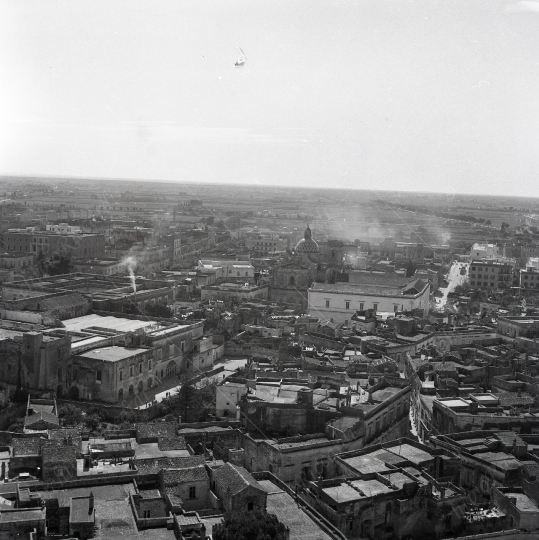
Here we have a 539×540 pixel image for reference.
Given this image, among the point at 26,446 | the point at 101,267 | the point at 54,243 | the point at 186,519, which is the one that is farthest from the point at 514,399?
the point at 54,243

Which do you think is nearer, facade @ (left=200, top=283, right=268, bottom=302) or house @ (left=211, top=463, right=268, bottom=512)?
house @ (left=211, top=463, right=268, bottom=512)

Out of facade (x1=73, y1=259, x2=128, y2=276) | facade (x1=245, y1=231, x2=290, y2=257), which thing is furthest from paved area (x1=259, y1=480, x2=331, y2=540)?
facade (x1=245, y1=231, x2=290, y2=257)

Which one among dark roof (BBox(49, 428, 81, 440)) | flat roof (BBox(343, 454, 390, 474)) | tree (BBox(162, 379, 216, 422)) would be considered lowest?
tree (BBox(162, 379, 216, 422))

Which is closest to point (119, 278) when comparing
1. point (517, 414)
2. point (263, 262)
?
point (263, 262)

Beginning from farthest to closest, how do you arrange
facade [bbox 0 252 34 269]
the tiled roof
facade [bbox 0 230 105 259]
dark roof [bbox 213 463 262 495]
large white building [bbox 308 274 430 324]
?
facade [bbox 0 230 105 259], facade [bbox 0 252 34 269], large white building [bbox 308 274 430 324], dark roof [bbox 213 463 262 495], the tiled roof

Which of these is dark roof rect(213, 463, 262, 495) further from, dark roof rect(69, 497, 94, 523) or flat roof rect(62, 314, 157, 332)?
flat roof rect(62, 314, 157, 332)

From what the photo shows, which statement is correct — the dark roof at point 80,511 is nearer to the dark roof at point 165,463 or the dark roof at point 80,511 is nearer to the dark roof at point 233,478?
the dark roof at point 165,463
